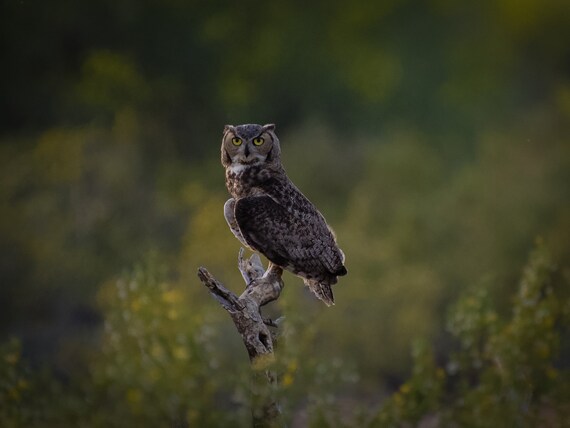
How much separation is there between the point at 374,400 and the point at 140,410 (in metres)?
8.11

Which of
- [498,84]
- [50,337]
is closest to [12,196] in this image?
[50,337]

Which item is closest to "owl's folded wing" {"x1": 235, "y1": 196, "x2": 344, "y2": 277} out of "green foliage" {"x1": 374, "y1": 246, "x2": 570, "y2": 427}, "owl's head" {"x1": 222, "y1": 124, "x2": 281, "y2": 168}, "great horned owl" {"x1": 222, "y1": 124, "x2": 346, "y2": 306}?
"great horned owl" {"x1": 222, "y1": 124, "x2": 346, "y2": 306}

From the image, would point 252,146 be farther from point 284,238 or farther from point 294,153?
point 294,153

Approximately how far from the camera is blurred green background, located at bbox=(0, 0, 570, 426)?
15312mm

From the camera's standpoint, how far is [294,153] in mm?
18094

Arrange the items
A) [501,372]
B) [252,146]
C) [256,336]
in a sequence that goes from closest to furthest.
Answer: [256,336] → [252,146] → [501,372]

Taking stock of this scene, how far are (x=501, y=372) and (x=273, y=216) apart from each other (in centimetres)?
191

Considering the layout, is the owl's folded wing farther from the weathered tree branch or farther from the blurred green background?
the blurred green background

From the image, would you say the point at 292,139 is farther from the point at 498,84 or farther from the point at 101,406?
the point at 101,406

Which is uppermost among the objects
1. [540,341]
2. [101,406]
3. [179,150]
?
[179,150]

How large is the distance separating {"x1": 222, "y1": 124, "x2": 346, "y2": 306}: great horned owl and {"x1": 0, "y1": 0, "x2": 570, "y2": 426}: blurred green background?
2229mm

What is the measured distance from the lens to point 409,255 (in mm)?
16875

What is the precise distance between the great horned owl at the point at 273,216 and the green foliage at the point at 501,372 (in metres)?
0.83

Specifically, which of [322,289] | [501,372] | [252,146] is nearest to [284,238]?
[322,289]
